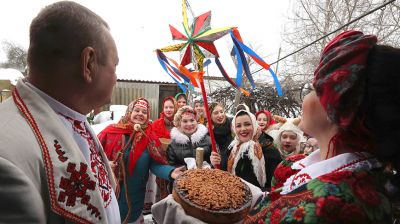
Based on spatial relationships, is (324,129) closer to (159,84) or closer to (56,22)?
(56,22)

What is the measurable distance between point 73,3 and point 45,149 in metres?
0.52

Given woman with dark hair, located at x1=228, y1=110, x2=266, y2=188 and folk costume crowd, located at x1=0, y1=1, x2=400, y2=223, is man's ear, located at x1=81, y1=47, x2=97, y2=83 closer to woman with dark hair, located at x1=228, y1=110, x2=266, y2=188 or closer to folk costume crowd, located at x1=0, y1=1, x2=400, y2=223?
folk costume crowd, located at x1=0, y1=1, x2=400, y2=223

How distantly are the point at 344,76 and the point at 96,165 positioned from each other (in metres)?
1.01

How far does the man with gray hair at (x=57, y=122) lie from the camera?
2.12 feet

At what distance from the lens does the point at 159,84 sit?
14.8 metres

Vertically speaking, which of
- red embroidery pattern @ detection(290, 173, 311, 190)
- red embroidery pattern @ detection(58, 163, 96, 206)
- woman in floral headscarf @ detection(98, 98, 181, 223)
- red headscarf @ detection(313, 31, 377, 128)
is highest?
red headscarf @ detection(313, 31, 377, 128)

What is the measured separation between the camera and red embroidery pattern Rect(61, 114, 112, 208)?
0.96 meters

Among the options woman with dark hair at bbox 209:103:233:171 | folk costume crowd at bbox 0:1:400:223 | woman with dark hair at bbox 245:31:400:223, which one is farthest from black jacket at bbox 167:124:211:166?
woman with dark hair at bbox 245:31:400:223

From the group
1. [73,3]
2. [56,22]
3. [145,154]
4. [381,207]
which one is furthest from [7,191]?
[145,154]

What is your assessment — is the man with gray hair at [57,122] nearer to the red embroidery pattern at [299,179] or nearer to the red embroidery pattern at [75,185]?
the red embroidery pattern at [75,185]

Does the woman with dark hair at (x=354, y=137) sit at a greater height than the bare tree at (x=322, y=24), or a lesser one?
lesser

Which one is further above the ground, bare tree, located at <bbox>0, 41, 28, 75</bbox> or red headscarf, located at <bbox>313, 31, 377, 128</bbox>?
bare tree, located at <bbox>0, 41, 28, 75</bbox>

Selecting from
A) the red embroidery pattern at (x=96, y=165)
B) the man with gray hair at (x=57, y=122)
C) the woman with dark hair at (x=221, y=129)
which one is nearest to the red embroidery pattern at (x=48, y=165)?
the man with gray hair at (x=57, y=122)

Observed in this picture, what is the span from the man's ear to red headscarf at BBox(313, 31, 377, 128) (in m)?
0.85
